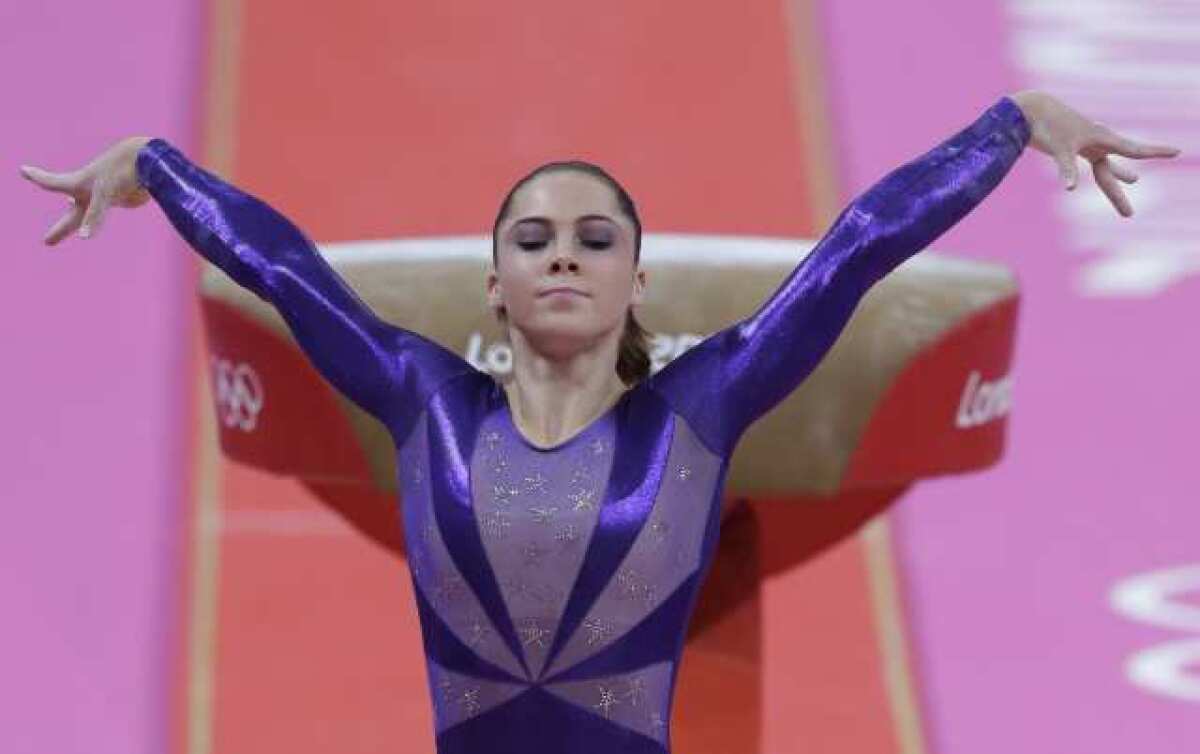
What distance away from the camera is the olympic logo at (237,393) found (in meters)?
2.68

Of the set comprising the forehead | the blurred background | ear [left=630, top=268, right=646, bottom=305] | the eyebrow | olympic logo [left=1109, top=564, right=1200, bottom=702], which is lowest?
olympic logo [left=1109, top=564, right=1200, bottom=702]

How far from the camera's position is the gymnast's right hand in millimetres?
2195

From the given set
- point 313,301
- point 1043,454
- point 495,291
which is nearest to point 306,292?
point 313,301

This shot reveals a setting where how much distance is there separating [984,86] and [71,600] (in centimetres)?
259

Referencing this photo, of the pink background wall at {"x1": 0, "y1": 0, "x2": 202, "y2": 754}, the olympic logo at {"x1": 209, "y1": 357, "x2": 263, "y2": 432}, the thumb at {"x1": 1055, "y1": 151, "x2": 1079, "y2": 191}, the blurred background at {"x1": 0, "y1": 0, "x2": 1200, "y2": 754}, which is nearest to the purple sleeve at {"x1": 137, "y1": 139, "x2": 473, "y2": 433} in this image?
the olympic logo at {"x1": 209, "y1": 357, "x2": 263, "y2": 432}

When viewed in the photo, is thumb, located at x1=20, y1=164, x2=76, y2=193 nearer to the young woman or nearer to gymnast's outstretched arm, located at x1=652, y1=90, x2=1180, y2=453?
the young woman

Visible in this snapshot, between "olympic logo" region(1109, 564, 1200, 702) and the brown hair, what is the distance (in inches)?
59.8

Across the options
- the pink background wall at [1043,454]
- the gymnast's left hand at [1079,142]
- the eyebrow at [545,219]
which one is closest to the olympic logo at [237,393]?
the eyebrow at [545,219]

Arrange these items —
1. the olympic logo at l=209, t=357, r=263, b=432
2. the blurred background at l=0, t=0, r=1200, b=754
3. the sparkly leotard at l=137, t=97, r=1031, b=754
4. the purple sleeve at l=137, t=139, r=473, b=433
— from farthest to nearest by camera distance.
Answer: the blurred background at l=0, t=0, r=1200, b=754 → the olympic logo at l=209, t=357, r=263, b=432 → the purple sleeve at l=137, t=139, r=473, b=433 → the sparkly leotard at l=137, t=97, r=1031, b=754

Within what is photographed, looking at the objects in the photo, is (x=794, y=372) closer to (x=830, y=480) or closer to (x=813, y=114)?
(x=830, y=480)

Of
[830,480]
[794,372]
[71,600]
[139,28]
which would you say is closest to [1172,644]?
[830,480]

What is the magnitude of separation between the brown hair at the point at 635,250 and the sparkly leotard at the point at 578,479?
0.31 feet

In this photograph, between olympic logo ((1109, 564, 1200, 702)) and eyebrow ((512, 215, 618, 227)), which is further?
olympic logo ((1109, 564, 1200, 702))

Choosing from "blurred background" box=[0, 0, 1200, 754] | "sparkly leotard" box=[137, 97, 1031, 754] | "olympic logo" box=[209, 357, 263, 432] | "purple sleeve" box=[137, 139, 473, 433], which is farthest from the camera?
"blurred background" box=[0, 0, 1200, 754]
